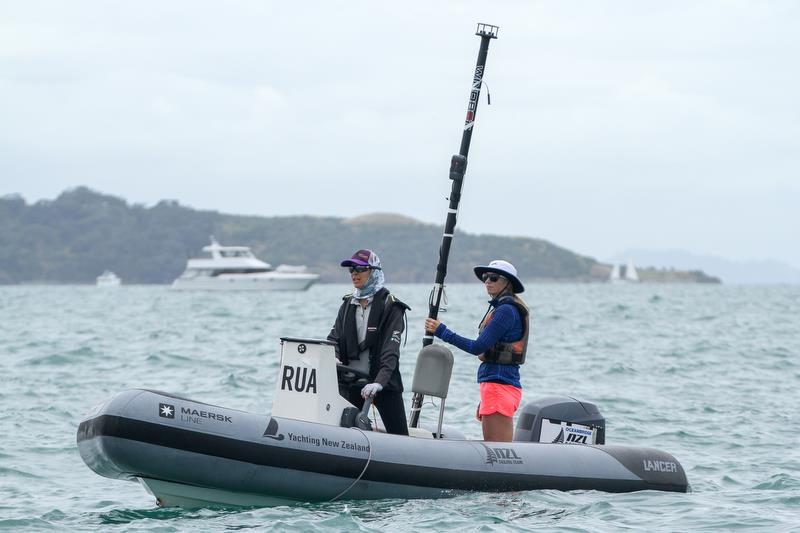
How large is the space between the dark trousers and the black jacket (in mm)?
81

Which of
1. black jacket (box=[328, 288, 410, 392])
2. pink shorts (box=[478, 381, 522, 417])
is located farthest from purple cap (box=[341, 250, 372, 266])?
pink shorts (box=[478, 381, 522, 417])

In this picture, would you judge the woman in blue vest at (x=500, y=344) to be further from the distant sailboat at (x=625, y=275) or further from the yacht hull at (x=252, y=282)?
the distant sailboat at (x=625, y=275)

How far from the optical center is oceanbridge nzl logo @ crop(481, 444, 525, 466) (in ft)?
28.1

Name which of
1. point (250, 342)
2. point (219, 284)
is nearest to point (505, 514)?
point (250, 342)

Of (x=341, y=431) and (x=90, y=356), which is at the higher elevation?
(x=341, y=431)

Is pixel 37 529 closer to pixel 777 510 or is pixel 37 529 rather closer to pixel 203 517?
pixel 203 517

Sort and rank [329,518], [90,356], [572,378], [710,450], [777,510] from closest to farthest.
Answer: [329,518], [777,510], [710,450], [572,378], [90,356]

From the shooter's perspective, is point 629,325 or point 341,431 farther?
point 629,325

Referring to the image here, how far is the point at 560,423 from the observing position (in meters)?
9.29

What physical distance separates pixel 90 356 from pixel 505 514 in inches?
642

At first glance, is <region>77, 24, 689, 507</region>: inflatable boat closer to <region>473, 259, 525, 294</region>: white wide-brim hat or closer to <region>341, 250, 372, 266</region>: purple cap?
<region>473, 259, 525, 294</region>: white wide-brim hat

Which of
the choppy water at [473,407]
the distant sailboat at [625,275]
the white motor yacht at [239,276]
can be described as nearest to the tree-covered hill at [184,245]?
the distant sailboat at [625,275]

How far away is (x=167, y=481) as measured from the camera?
780 centimetres

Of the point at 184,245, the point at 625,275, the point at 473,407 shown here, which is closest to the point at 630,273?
the point at 625,275
